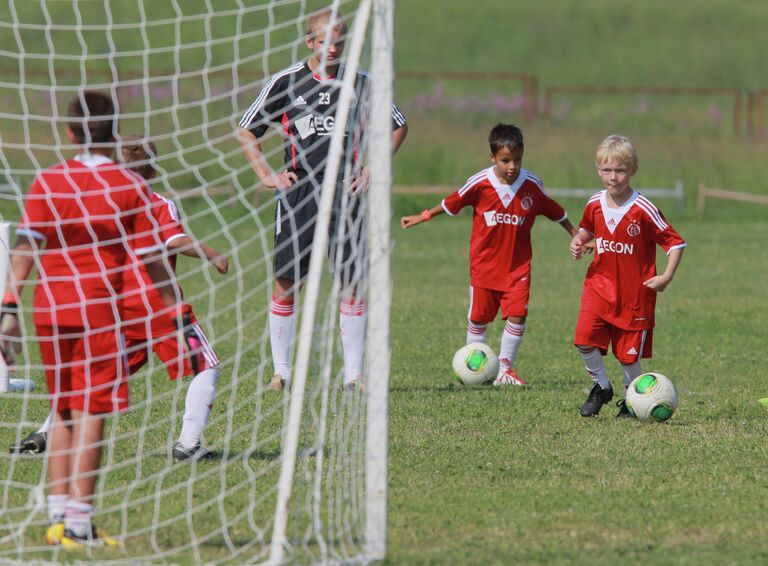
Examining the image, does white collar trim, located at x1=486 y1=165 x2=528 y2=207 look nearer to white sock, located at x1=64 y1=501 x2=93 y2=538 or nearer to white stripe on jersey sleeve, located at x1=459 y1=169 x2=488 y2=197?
white stripe on jersey sleeve, located at x1=459 y1=169 x2=488 y2=197

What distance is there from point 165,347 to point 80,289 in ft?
3.74

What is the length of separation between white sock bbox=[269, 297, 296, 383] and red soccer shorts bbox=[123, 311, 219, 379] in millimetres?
2077

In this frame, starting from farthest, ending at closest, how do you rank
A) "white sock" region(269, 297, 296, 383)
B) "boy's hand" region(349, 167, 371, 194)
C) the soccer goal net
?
"white sock" region(269, 297, 296, 383), "boy's hand" region(349, 167, 371, 194), the soccer goal net

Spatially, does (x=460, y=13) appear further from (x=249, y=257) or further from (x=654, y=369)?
(x=654, y=369)

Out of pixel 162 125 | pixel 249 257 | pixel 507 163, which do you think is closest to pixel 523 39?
pixel 162 125

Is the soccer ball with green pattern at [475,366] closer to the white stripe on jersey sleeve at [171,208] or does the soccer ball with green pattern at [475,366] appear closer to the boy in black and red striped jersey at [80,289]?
the white stripe on jersey sleeve at [171,208]

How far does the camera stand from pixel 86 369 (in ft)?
14.7

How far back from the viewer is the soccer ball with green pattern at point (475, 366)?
7832 millimetres

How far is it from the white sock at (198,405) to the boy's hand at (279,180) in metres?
1.43

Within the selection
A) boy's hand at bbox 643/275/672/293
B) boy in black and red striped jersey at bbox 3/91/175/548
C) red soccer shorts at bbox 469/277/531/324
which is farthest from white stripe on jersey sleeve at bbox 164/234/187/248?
red soccer shorts at bbox 469/277/531/324

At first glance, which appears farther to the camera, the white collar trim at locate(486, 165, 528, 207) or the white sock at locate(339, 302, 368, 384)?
the white collar trim at locate(486, 165, 528, 207)

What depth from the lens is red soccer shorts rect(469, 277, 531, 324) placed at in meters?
8.13

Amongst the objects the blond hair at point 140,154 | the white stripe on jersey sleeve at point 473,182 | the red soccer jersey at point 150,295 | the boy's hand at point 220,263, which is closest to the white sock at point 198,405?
the red soccer jersey at point 150,295

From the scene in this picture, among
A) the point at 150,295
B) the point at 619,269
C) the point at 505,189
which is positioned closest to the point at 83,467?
the point at 150,295
